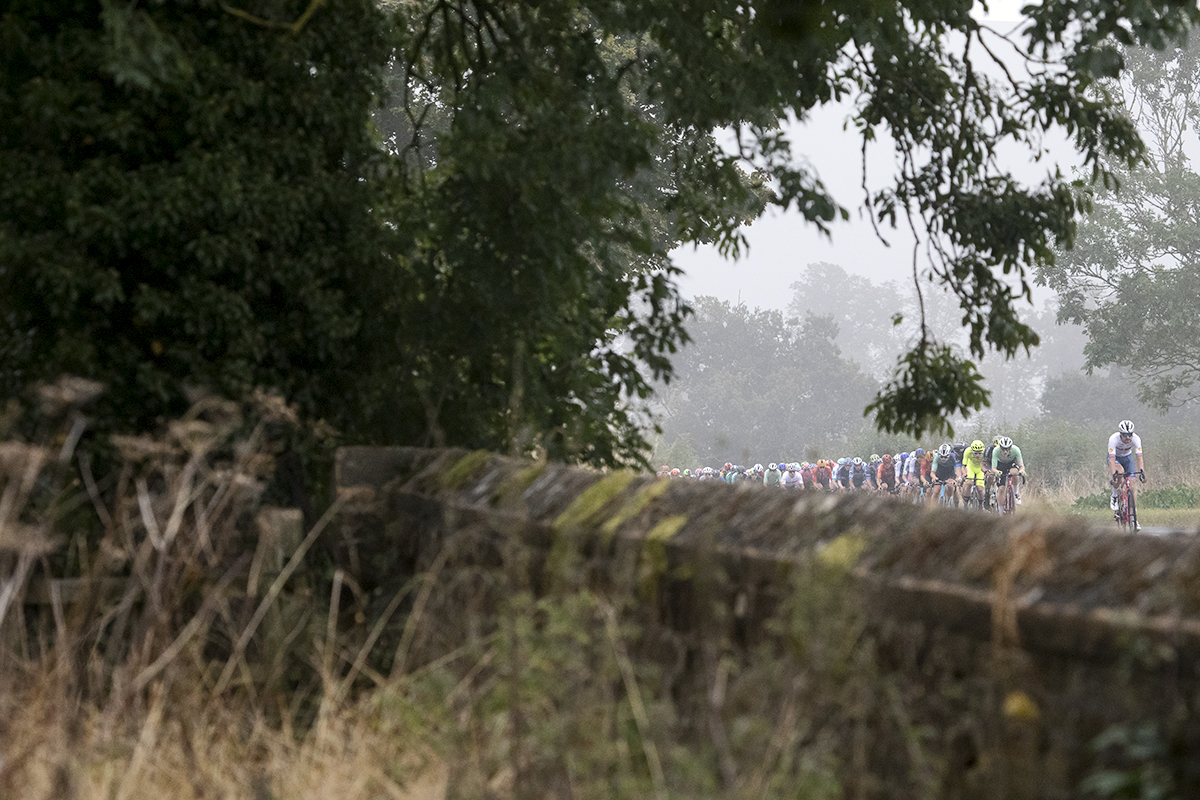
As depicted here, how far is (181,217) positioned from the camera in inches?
234

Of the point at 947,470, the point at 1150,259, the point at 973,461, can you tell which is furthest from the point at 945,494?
the point at 1150,259

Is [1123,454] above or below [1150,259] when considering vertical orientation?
below

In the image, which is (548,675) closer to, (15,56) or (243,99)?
(243,99)

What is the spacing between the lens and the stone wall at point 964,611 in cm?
251

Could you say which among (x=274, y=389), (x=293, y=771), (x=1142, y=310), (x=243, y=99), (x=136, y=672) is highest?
(x=1142, y=310)

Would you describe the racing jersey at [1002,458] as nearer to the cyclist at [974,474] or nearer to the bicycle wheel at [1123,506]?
the cyclist at [974,474]

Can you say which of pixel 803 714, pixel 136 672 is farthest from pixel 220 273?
pixel 803 714

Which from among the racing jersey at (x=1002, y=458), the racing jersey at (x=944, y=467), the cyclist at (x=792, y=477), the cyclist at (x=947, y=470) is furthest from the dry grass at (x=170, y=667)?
the cyclist at (x=792, y=477)

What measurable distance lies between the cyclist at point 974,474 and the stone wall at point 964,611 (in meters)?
20.6

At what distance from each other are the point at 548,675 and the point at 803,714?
84 centimetres

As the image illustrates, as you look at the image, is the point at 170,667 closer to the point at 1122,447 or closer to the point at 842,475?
the point at 1122,447

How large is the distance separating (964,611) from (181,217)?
4347 millimetres

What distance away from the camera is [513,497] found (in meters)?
4.64

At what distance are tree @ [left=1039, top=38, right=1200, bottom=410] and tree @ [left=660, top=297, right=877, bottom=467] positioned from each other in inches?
1647
